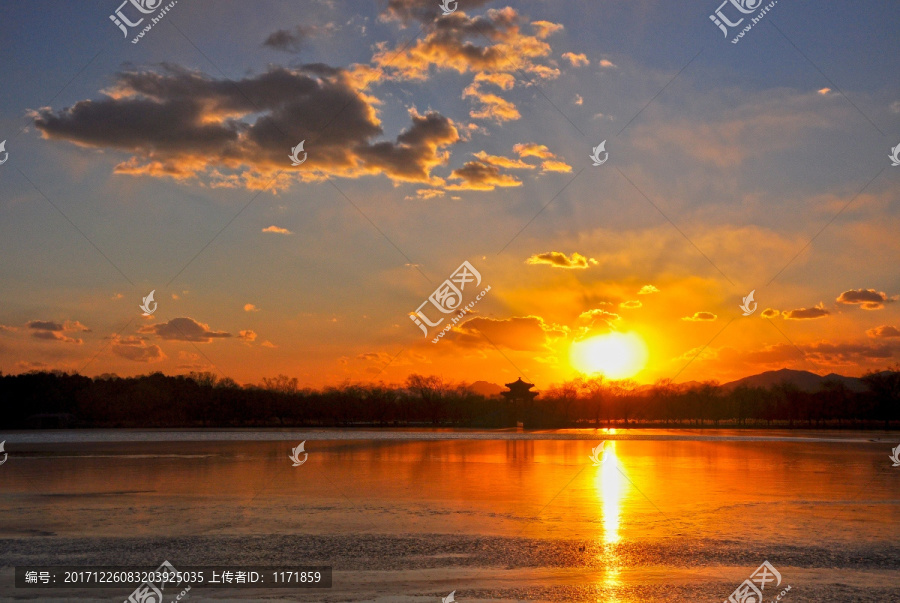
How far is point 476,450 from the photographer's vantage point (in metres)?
34.4

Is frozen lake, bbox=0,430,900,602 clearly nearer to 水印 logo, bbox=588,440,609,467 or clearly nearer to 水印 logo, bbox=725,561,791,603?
水印 logo, bbox=725,561,791,603

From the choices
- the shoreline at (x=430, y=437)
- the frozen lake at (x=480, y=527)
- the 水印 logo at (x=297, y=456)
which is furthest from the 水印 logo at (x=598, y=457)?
the shoreline at (x=430, y=437)

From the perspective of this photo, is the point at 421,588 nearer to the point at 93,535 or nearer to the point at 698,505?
the point at 93,535

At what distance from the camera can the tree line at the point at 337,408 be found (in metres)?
76.9

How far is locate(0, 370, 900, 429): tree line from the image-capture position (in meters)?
76.9

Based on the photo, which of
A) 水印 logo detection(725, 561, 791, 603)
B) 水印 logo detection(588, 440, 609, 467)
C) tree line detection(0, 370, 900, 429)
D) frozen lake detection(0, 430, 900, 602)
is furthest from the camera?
tree line detection(0, 370, 900, 429)

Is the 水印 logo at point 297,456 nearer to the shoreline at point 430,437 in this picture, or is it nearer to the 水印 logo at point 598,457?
the 水印 logo at point 598,457

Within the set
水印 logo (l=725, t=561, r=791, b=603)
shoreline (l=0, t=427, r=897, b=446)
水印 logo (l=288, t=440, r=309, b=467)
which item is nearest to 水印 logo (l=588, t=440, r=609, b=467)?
水印 logo (l=288, t=440, r=309, b=467)

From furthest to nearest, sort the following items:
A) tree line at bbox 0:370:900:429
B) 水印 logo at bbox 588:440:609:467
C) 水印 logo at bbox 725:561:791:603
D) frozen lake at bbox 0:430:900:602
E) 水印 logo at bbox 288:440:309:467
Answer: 1. tree line at bbox 0:370:900:429
2. 水印 logo at bbox 588:440:609:467
3. 水印 logo at bbox 288:440:309:467
4. frozen lake at bbox 0:430:900:602
5. 水印 logo at bbox 725:561:791:603

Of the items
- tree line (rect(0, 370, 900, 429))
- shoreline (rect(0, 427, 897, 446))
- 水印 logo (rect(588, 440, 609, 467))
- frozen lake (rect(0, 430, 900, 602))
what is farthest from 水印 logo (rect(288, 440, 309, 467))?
tree line (rect(0, 370, 900, 429))

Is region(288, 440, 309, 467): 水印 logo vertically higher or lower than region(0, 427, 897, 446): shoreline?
higher

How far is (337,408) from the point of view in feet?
288

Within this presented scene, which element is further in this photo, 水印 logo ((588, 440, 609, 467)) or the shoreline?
the shoreline

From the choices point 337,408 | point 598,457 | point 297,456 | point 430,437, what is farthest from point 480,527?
point 337,408
